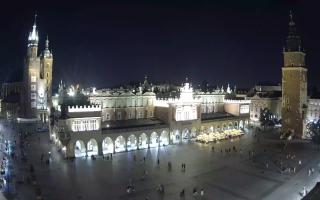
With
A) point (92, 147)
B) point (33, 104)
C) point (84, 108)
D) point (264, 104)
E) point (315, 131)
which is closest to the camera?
point (84, 108)

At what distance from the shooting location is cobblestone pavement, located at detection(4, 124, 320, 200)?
2959cm

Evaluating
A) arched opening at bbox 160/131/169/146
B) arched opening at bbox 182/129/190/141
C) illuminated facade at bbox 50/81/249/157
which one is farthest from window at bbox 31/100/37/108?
arched opening at bbox 182/129/190/141

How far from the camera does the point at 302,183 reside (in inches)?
1335

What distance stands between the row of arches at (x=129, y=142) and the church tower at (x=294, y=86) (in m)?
20.3

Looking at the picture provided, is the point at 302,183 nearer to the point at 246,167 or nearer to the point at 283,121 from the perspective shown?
the point at 246,167

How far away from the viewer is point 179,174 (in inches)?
1417

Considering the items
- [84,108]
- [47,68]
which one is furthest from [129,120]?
[47,68]

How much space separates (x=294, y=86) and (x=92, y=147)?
42.1 meters

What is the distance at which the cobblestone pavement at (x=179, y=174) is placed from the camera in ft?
97.1

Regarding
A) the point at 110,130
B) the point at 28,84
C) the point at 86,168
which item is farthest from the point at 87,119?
the point at 28,84

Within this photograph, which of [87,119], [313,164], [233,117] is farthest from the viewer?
[233,117]

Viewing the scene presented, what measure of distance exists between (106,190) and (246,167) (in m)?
18.1

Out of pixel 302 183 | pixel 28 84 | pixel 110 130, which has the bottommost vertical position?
pixel 302 183

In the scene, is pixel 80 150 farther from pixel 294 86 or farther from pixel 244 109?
pixel 294 86
